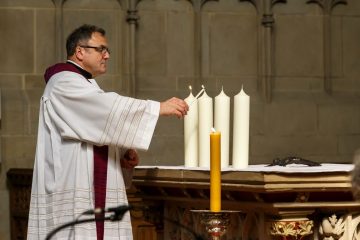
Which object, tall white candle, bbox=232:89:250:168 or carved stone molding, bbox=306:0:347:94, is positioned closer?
tall white candle, bbox=232:89:250:168

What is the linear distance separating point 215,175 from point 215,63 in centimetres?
622

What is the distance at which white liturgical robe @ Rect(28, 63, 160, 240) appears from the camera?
199 inches

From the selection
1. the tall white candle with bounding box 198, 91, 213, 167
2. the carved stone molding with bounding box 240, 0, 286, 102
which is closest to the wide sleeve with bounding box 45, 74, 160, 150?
the tall white candle with bounding box 198, 91, 213, 167

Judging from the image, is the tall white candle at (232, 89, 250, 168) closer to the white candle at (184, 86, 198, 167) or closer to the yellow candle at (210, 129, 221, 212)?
the white candle at (184, 86, 198, 167)

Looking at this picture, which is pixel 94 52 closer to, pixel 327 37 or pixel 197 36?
pixel 197 36

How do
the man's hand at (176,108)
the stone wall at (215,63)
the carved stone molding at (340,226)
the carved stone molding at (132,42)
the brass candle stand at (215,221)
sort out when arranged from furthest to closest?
the carved stone molding at (132,42)
the stone wall at (215,63)
the man's hand at (176,108)
the carved stone molding at (340,226)
the brass candle stand at (215,221)

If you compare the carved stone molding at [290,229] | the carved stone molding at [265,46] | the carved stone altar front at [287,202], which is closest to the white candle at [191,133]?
the carved stone altar front at [287,202]

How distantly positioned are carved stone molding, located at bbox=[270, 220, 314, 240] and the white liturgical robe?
0.87 meters

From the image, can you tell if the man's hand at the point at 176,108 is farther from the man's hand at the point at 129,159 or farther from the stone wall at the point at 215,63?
the stone wall at the point at 215,63

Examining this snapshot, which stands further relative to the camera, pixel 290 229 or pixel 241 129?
pixel 241 129

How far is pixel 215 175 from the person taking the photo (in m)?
4.24

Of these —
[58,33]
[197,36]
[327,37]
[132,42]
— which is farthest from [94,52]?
[327,37]

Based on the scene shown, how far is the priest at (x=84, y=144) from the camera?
5.05 meters

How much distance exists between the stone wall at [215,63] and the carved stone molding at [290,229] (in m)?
5.52
